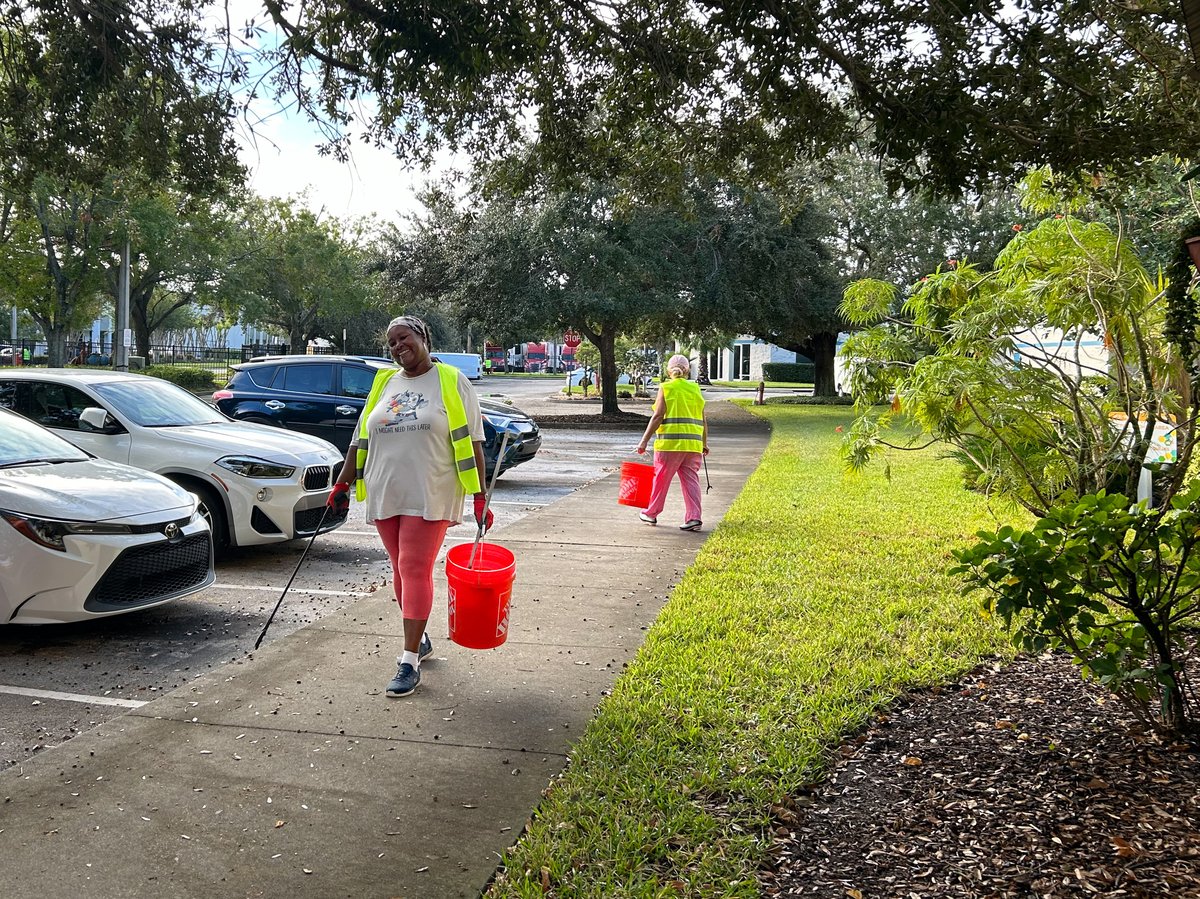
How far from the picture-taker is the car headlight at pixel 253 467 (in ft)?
26.7

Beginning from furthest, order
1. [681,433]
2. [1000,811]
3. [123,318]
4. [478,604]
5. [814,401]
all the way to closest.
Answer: [814,401] < [123,318] < [681,433] < [478,604] < [1000,811]

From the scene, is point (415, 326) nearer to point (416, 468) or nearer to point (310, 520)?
point (416, 468)

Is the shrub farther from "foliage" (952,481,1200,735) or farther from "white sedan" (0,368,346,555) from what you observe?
"white sedan" (0,368,346,555)

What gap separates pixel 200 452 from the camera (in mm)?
8180

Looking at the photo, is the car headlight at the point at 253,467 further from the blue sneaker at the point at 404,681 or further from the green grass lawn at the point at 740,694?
the blue sneaker at the point at 404,681

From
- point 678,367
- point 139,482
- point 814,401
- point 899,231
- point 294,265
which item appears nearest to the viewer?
point 139,482

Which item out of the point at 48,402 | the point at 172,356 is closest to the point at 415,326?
the point at 48,402

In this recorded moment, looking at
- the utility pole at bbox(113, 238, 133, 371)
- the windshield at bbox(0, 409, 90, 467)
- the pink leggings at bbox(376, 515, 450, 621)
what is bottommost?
the pink leggings at bbox(376, 515, 450, 621)

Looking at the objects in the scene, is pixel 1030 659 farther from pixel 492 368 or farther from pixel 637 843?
pixel 492 368

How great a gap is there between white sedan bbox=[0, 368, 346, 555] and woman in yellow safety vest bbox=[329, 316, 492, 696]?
3358 millimetres

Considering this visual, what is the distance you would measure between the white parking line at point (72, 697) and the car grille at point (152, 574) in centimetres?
66

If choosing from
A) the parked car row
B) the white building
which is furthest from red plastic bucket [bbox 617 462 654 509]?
the white building

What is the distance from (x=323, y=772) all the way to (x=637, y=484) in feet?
22.2

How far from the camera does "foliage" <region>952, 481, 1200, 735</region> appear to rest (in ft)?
11.4
